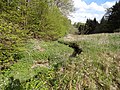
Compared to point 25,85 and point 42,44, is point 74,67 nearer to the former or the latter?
point 25,85

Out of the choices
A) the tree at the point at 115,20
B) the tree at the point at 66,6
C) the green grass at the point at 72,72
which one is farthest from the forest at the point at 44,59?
the tree at the point at 115,20

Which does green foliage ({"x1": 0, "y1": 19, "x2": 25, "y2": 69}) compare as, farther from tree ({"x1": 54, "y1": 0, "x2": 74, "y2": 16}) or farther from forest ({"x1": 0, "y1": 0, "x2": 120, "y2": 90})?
tree ({"x1": 54, "y1": 0, "x2": 74, "y2": 16})

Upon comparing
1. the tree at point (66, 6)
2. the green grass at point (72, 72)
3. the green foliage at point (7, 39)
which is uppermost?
the tree at point (66, 6)

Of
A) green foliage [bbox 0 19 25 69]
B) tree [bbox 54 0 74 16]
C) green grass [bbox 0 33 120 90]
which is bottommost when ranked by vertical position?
green grass [bbox 0 33 120 90]

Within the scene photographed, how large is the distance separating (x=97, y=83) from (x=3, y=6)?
6.37 m

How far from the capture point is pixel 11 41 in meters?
6.56

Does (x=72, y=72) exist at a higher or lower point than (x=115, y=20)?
lower

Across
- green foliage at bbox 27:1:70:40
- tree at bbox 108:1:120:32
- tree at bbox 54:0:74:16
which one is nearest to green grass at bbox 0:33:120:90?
green foliage at bbox 27:1:70:40

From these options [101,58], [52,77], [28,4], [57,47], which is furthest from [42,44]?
[52,77]

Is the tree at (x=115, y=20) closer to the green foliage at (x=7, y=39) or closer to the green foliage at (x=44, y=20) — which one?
the green foliage at (x=44, y=20)

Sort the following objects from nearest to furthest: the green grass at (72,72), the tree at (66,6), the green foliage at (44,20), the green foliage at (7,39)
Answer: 1. the green foliage at (7,39)
2. the green grass at (72,72)
3. the green foliage at (44,20)
4. the tree at (66,6)

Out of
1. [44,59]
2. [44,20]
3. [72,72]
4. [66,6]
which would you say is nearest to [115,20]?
[66,6]

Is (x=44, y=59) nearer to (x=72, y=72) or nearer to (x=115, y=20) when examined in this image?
(x=72, y=72)

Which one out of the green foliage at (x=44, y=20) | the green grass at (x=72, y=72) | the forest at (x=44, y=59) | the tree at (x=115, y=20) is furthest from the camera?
the tree at (x=115, y=20)
